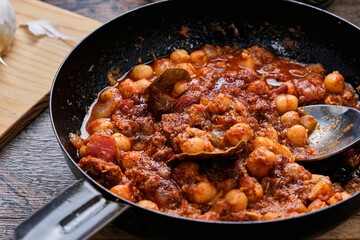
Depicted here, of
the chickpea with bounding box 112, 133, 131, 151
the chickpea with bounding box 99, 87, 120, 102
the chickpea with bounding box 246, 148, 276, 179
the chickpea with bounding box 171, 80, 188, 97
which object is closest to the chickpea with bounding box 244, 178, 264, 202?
the chickpea with bounding box 246, 148, 276, 179

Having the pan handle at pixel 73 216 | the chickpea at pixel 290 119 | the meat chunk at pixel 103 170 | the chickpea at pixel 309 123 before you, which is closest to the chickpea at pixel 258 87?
the chickpea at pixel 290 119

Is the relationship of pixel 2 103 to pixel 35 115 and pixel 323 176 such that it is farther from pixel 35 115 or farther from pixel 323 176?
pixel 323 176

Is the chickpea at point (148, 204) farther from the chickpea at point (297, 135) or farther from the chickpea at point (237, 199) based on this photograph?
the chickpea at point (297, 135)

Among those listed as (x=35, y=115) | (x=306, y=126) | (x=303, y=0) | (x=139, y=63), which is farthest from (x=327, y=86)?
(x=35, y=115)

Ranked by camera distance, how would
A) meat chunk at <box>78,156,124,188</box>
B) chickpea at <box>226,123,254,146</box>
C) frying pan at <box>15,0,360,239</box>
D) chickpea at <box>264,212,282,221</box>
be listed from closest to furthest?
1. chickpea at <box>264,212,282,221</box>
2. meat chunk at <box>78,156,124,188</box>
3. chickpea at <box>226,123,254,146</box>
4. frying pan at <box>15,0,360,239</box>

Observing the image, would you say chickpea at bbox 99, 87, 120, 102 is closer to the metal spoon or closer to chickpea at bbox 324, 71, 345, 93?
the metal spoon
